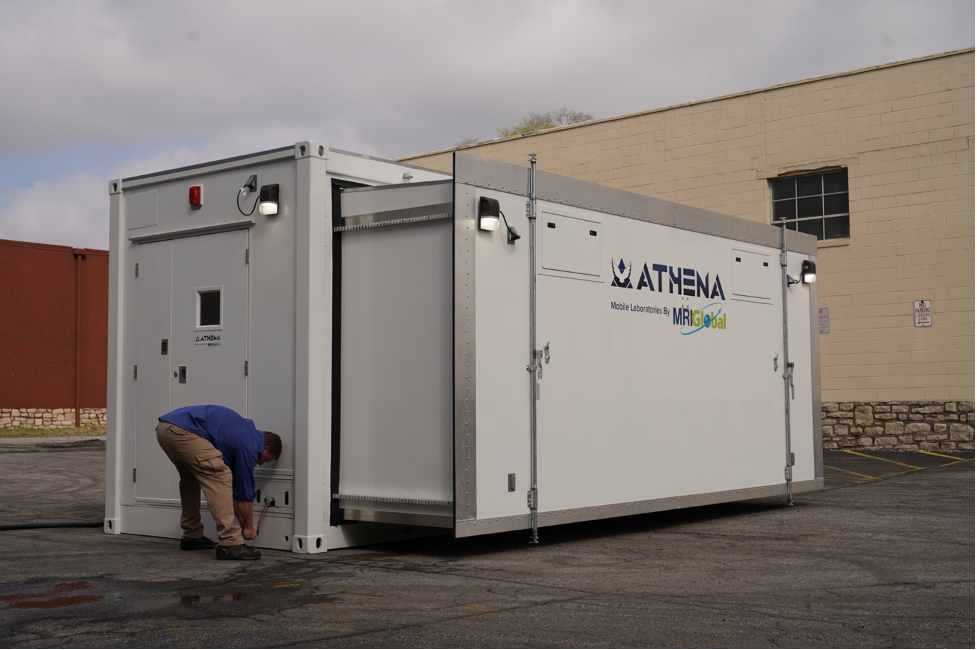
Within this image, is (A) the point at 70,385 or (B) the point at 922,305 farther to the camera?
(A) the point at 70,385

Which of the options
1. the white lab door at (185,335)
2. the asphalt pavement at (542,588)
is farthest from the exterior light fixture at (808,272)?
the white lab door at (185,335)

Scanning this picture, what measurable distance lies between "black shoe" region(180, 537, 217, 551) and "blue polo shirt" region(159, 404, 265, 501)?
25.1 inches

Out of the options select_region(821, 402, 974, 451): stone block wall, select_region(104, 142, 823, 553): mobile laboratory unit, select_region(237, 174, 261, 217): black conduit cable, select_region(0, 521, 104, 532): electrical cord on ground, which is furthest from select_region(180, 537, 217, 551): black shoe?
select_region(821, 402, 974, 451): stone block wall

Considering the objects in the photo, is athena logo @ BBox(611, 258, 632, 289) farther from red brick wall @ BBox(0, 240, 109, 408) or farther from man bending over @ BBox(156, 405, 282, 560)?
red brick wall @ BBox(0, 240, 109, 408)

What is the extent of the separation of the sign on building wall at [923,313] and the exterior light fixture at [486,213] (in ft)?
43.2

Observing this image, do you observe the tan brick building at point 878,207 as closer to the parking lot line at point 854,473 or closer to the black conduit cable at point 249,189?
the parking lot line at point 854,473

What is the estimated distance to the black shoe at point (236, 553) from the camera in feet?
26.7

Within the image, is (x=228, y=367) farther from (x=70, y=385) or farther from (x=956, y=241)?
(x=70, y=385)

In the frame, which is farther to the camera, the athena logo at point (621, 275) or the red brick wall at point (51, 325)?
the red brick wall at point (51, 325)

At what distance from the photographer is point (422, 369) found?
848 cm

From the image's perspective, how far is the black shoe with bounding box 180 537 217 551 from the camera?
8.80 m

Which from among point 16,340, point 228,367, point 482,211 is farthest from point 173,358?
point 16,340

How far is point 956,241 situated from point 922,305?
1239mm

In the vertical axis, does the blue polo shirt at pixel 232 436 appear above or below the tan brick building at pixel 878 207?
below
